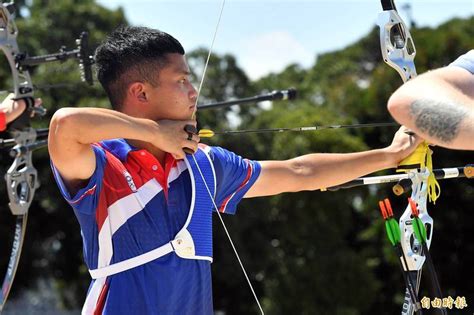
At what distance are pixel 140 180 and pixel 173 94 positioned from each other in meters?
0.26

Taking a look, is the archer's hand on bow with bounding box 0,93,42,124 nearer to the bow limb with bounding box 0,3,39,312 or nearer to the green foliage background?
the bow limb with bounding box 0,3,39,312

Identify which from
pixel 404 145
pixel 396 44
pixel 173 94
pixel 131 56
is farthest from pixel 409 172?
pixel 131 56

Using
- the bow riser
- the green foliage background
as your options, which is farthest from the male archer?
the green foliage background

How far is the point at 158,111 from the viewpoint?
2.37 m

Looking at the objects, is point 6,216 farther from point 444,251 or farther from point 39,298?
point 444,251

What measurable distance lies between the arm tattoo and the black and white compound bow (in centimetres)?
385

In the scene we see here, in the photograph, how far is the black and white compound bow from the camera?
5082mm

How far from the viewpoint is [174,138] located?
2.22 meters

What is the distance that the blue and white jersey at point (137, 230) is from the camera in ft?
7.37

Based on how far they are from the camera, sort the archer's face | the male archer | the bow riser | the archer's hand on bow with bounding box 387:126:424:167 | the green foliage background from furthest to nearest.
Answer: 1. the green foliage background
2. the bow riser
3. the archer's hand on bow with bounding box 387:126:424:167
4. the archer's face
5. the male archer

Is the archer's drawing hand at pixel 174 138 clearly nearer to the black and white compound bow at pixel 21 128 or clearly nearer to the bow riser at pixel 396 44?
the bow riser at pixel 396 44

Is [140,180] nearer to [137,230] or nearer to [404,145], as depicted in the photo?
[137,230]

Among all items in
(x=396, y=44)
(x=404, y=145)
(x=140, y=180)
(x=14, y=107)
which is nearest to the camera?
(x=140, y=180)

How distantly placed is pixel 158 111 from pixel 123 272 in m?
0.46
